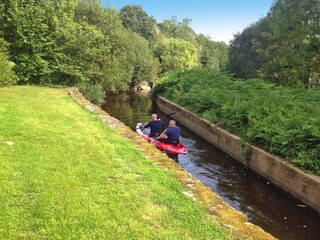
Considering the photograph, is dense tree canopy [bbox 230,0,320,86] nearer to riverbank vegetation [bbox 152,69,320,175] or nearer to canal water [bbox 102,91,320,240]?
riverbank vegetation [bbox 152,69,320,175]

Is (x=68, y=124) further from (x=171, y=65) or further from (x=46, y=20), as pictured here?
(x=171, y=65)

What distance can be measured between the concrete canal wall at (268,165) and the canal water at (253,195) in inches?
9.4

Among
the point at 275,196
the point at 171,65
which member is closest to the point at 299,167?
the point at 275,196

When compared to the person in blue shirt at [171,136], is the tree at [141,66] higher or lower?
higher

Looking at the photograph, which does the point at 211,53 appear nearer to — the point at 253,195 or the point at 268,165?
the point at 268,165

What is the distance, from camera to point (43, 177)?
742 cm

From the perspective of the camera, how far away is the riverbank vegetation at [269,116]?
12266 millimetres

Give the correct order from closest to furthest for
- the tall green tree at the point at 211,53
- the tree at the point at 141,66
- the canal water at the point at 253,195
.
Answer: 1. the canal water at the point at 253,195
2. the tree at the point at 141,66
3. the tall green tree at the point at 211,53

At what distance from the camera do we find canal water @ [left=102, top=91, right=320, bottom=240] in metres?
9.60

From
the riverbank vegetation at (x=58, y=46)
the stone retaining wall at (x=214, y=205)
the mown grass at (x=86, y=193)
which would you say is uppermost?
the riverbank vegetation at (x=58, y=46)

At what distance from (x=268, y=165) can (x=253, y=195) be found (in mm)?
1705

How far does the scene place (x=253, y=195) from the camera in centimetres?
1200

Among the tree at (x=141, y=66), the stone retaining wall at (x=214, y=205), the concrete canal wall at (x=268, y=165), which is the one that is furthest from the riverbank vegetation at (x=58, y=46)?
the stone retaining wall at (x=214, y=205)

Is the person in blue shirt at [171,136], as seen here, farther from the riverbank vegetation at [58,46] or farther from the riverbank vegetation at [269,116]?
the riverbank vegetation at [58,46]
